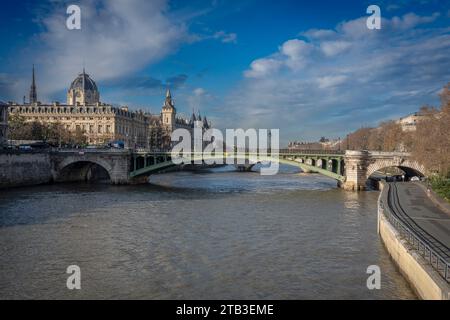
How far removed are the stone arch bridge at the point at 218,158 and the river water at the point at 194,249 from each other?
1178cm

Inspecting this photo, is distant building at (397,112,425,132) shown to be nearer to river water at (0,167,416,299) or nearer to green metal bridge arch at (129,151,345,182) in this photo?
green metal bridge arch at (129,151,345,182)

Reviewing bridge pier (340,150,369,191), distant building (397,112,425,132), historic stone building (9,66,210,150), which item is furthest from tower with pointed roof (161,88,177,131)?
bridge pier (340,150,369,191)

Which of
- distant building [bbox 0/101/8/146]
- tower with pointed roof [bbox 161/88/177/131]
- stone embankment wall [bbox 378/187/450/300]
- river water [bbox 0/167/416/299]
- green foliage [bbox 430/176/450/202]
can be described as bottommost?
river water [bbox 0/167/416/299]

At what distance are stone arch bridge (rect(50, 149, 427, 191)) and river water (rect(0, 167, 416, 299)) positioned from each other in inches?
464

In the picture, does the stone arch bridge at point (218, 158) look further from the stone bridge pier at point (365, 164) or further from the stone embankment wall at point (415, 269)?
the stone embankment wall at point (415, 269)

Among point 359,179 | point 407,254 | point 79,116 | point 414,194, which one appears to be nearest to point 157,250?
point 407,254

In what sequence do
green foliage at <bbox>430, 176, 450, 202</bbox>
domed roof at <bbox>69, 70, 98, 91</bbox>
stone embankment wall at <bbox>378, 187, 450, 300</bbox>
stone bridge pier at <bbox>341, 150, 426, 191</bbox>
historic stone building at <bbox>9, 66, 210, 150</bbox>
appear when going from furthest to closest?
domed roof at <bbox>69, 70, 98, 91</bbox> < historic stone building at <bbox>9, 66, 210, 150</bbox> < stone bridge pier at <bbox>341, 150, 426, 191</bbox> < green foliage at <bbox>430, 176, 450, 202</bbox> < stone embankment wall at <bbox>378, 187, 450, 300</bbox>

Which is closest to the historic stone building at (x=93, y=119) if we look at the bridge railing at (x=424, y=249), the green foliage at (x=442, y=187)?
the green foliage at (x=442, y=187)

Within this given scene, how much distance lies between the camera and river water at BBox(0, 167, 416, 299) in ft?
51.9

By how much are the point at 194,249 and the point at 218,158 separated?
35909mm

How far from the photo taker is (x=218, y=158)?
2248 inches

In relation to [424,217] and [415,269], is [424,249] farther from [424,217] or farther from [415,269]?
[424,217]

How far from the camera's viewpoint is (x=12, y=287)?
15977mm
